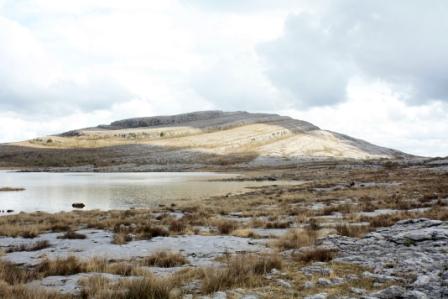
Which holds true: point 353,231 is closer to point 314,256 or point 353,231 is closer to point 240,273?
point 314,256

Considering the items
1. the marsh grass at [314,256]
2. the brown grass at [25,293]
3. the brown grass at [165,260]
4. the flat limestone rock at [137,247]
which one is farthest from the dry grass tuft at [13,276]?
the marsh grass at [314,256]

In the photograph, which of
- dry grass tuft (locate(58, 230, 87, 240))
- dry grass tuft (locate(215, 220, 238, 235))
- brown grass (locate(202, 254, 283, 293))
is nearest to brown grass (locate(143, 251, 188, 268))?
brown grass (locate(202, 254, 283, 293))

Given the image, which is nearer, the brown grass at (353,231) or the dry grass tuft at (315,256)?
the dry grass tuft at (315,256)

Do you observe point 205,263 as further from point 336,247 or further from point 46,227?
point 46,227

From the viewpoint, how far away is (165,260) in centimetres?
1347

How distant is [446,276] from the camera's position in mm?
9719

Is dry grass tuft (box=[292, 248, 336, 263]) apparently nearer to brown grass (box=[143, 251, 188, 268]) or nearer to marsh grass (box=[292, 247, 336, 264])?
marsh grass (box=[292, 247, 336, 264])

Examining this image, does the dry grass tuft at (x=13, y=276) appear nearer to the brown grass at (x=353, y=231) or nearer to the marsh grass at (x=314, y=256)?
the marsh grass at (x=314, y=256)

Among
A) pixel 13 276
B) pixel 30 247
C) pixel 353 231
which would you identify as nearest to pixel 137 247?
pixel 30 247

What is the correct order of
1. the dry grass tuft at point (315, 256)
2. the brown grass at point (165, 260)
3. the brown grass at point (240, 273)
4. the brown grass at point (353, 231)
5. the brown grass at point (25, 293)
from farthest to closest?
the brown grass at point (353, 231) < the brown grass at point (165, 260) < the dry grass tuft at point (315, 256) < the brown grass at point (240, 273) < the brown grass at point (25, 293)

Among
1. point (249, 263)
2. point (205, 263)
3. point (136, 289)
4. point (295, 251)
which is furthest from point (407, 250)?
point (136, 289)

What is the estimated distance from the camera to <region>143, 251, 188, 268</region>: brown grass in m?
13.4

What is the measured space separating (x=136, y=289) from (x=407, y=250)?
806cm

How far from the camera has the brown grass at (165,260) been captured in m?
13.4
